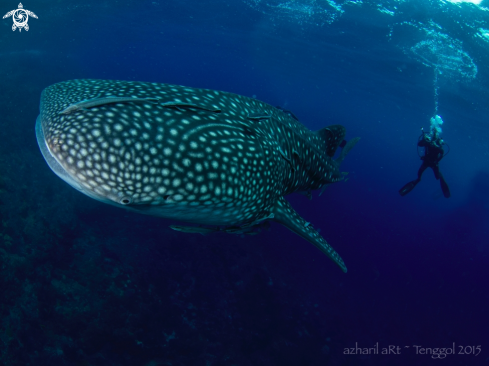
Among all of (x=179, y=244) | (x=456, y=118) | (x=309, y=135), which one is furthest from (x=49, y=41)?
(x=456, y=118)

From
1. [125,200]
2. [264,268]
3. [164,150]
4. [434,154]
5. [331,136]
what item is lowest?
[264,268]

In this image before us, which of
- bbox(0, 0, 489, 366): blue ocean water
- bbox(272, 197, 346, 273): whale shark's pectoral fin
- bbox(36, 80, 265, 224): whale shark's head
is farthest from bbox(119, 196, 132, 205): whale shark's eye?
bbox(0, 0, 489, 366): blue ocean water

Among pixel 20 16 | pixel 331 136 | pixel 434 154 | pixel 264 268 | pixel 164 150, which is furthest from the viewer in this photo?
pixel 20 16

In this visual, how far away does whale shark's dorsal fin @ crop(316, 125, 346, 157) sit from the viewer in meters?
6.05

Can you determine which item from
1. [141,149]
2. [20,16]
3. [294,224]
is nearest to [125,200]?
[141,149]

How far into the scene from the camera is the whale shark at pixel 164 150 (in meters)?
2.08

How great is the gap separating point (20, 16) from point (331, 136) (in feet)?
154

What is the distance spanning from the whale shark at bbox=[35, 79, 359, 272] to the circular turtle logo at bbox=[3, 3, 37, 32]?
42.6 metres

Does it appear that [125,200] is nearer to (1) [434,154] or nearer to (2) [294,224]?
(2) [294,224]

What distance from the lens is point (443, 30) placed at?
757 inches

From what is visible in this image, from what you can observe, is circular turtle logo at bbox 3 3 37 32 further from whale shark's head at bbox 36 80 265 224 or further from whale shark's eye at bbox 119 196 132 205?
whale shark's eye at bbox 119 196 132 205

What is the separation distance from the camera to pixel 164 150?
2.29m

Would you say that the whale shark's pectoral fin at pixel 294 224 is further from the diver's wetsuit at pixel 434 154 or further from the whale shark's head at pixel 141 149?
the diver's wetsuit at pixel 434 154

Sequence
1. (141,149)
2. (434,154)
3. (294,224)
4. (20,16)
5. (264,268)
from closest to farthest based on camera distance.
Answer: (141,149), (294,224), (264,268), (434,154), (20,16)
